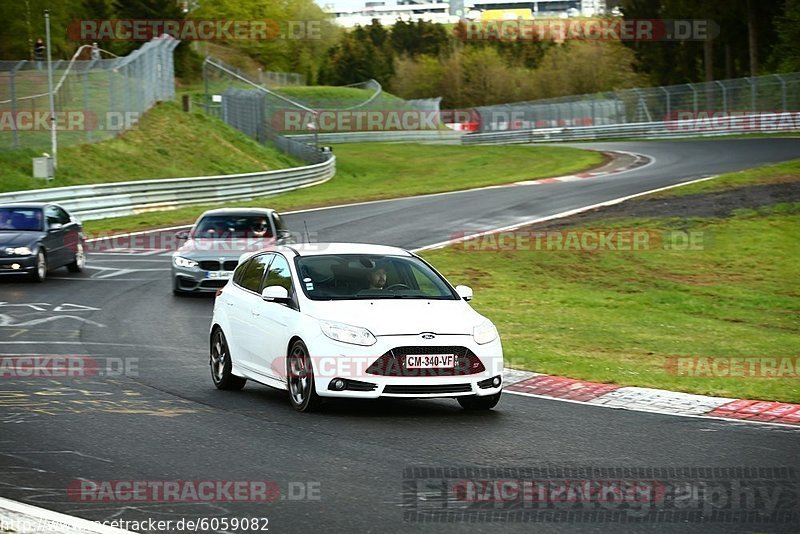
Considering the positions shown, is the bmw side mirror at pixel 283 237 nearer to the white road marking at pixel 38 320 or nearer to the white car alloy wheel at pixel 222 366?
the white road marking at pixel 38 320

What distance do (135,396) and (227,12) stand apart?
131418 mm

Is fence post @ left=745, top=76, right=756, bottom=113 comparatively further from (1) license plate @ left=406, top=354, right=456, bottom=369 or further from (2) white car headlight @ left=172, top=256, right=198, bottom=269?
(1) license plate @ left=406, top=354, right=456, bottom=369

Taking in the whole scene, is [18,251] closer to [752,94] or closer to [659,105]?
[752,94]

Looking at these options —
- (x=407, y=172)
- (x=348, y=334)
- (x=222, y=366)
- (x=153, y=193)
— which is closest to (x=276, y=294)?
(x=348, y=334)

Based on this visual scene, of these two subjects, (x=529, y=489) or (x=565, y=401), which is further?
(x=565, y=401)

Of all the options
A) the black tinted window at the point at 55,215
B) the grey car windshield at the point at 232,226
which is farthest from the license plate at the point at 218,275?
the black tinted window at the point at 55,215

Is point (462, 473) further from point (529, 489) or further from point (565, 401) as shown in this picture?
point (565, 401)

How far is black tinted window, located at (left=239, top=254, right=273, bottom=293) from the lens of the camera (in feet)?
40.1

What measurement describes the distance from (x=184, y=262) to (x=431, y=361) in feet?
38.4

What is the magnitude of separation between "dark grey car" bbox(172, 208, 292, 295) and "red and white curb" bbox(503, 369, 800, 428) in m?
9.26

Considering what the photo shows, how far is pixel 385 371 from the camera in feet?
33.7

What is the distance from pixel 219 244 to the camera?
21.7 m

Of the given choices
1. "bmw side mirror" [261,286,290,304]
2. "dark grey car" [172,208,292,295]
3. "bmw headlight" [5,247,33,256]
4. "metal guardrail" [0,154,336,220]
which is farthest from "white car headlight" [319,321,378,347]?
"metal guardrail" [0,154,336,220]

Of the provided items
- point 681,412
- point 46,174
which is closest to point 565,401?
point 681,412
